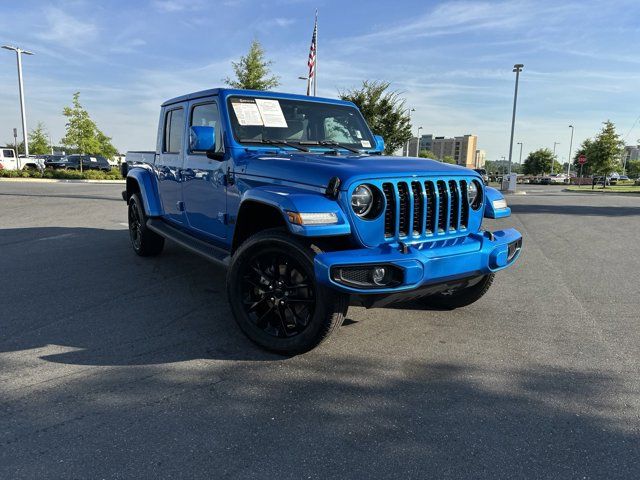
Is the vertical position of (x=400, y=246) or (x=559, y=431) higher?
(x=400, y=246)

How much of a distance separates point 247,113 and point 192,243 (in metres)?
1.35

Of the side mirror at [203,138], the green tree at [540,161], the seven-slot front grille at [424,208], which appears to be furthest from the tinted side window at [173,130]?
the green tree at [540,161]

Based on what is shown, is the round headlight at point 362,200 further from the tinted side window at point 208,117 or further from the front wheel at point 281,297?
the tinted side window at point 208,117

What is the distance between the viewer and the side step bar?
394 cm

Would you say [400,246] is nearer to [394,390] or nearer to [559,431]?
[394,390]

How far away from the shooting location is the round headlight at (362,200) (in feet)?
9.94

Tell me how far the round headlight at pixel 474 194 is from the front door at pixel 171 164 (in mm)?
2913

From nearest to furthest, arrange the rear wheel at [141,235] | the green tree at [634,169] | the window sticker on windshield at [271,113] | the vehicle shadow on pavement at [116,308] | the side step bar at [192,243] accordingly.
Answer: the vehicle shadow on pavement at [116,308]
the side step bar at [192,243]
the window sticker on windshield at [271,113]
the rear wheel at [141,235]
the green tree at [634,169]

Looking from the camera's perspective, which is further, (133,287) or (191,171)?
(133,287)

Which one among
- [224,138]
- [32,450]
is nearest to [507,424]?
[32,450]

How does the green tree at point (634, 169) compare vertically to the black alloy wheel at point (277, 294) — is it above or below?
above

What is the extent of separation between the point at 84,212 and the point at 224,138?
8821 mm

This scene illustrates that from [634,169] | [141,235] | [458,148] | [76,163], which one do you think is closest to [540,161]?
[634,169]

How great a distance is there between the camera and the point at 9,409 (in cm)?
256
